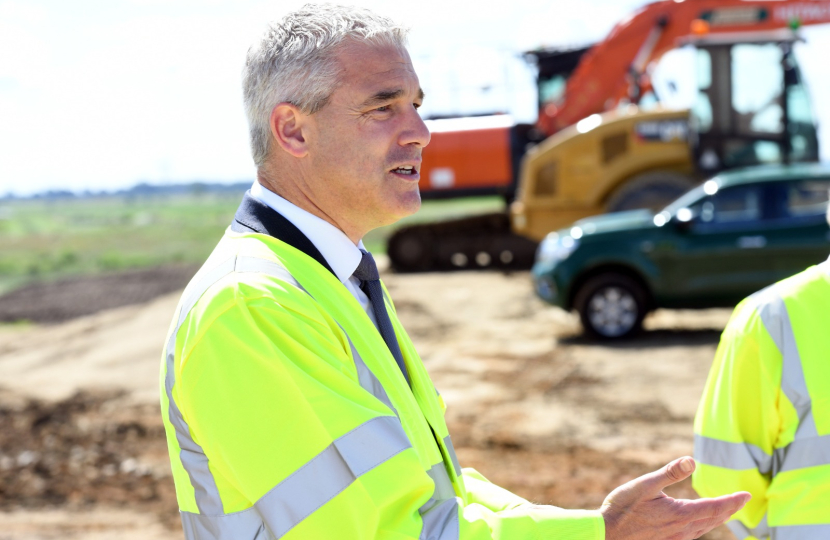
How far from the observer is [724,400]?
2547 millimetres

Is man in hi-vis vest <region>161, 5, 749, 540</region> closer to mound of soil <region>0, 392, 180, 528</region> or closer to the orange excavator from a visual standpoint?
mound of soil <region>0, 392, 180, 528</region>

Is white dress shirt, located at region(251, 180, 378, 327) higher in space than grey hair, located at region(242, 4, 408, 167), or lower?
lower

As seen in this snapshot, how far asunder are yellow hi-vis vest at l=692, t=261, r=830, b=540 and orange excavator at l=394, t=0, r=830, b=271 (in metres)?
10.5

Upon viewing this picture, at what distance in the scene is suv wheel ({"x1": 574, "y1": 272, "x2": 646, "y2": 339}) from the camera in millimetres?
10320

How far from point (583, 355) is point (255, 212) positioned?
8.65 metres

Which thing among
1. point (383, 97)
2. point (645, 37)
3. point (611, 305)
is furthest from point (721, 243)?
point (383, 97)

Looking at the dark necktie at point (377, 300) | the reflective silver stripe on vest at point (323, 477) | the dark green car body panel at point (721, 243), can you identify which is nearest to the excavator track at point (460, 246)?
the dark green car body panel at point (721, 243)

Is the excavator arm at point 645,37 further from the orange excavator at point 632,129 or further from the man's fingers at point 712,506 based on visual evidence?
the man's fingers at point 712,506

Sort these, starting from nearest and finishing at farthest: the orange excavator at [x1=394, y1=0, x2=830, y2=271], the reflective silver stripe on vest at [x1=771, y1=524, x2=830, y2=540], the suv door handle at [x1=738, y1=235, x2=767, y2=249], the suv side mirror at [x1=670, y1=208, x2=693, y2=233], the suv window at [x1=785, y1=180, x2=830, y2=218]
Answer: the reflective silver stripe on vest at [x1=771, y1=524, x2=830, y2=540], the suv window at [x1=785, y1=180, x2=830, y2=218], the suv door handle at [x1=738, y1=235, x2=767, y2=249], the suv side mirror at [x1=670, y1=208, x2=693, y2=233], the orange excavator at [x1=394, y1=0, x2=830, y2=271]

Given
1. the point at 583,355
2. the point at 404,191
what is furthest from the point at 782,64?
the point at 404,191

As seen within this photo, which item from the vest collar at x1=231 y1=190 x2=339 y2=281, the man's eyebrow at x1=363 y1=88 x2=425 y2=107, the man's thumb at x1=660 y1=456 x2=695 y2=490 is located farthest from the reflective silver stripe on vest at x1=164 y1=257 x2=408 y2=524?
the man's thumb at x1=660 y1=456 x2=695 y2=490

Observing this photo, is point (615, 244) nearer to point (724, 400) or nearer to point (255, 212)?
point (724, 400)

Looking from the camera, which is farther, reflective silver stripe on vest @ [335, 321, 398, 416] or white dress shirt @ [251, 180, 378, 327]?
white dress shirt @ [251, 180, 378, 327]

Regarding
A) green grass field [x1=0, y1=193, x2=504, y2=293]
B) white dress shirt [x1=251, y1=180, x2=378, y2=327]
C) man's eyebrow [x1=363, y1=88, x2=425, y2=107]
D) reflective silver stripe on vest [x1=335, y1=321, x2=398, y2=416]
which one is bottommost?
green grass field [x1=0, y1=193, x2=504, y2=293]
